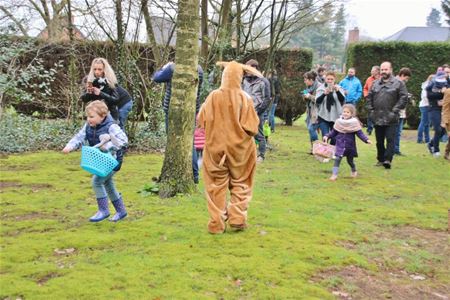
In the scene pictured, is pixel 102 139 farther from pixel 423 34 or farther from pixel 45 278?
pixel 423 34

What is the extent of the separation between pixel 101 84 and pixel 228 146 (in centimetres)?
395

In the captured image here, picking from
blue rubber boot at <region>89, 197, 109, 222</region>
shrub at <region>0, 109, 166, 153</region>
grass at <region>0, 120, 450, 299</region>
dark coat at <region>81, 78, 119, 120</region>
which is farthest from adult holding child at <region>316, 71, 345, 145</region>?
blue rubber boot at <region>89, 197, 109, 222</region>

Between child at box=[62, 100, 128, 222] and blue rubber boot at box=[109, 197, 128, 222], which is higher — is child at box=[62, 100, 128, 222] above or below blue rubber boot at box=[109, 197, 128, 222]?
above

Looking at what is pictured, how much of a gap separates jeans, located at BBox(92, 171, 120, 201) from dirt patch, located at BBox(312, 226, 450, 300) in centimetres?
269

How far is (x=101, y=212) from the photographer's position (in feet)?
20.3

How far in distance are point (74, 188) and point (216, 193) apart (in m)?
3.25

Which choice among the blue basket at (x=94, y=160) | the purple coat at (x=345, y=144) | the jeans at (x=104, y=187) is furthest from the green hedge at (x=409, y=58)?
the blue basket at (x=94, y=160)

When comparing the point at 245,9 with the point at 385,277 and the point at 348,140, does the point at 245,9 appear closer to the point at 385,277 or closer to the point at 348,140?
the point at 348,140

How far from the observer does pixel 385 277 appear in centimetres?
481

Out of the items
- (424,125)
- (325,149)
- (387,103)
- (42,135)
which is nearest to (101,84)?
(325,149)

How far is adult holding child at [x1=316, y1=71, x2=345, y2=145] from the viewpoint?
432 inches

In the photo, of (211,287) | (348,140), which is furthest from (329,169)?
(211,287)

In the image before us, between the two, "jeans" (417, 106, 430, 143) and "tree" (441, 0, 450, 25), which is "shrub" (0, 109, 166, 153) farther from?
"tree" (441, 0, 450, 25)

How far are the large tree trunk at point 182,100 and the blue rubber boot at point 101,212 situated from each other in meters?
1.25
